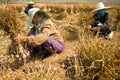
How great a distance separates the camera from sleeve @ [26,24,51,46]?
14.8 ft

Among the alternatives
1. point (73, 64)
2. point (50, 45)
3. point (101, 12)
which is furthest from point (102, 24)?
point (73, 64)

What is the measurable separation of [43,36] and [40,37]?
0.21ft

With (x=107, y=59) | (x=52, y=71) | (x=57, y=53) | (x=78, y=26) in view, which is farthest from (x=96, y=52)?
(x=78, y=26)

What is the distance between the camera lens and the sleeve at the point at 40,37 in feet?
14.8

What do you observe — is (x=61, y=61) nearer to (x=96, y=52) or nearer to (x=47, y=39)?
(x=47, y=39)

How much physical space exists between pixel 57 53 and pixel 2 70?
118 cm

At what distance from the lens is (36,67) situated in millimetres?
4281

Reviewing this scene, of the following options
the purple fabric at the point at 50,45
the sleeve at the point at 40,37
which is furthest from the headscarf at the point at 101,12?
the sleeve at the point at 40,37

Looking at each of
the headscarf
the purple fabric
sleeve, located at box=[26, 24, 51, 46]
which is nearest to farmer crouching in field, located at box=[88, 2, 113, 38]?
the headscarf

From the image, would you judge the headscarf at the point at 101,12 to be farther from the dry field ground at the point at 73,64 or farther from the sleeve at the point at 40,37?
the sleeve at the point at 40,37

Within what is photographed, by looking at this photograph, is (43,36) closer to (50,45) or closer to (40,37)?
(40,37)

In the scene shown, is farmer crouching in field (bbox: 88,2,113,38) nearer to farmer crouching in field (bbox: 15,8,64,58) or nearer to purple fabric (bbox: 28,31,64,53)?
purple fabric (bbox: 28,31,64,53)

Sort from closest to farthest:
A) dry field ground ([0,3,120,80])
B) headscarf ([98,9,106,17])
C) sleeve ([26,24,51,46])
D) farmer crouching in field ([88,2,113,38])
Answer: dry field ground ([0,3,120,80]), sleeve ([26,24,51,46]), farmer crouching in field ([88,2,113,38]), headscarf ([98,9,106,17])

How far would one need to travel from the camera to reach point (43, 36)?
15.2 feet
